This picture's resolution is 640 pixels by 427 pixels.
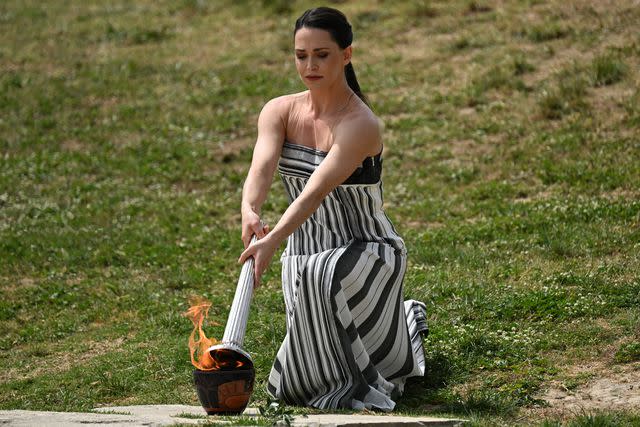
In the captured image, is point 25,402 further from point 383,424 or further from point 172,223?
point 172,223

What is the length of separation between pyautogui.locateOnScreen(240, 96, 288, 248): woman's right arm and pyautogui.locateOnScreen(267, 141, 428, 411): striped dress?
107mm

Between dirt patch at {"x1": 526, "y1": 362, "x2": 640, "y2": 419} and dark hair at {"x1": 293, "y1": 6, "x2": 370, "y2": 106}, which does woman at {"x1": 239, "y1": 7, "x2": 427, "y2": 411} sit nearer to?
dark hair at {"x1": 293, "y1": 6, "x2": 370, "y2": 106}

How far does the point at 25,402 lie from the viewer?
7.01 m

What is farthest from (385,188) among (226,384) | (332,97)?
(226,384)

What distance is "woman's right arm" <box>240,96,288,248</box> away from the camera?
583 centimetres

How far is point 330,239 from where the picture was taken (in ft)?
20.4

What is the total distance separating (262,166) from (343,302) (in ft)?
2.98

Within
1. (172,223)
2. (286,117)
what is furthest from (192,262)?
(286,117)

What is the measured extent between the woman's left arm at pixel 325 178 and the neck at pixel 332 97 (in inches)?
8.3

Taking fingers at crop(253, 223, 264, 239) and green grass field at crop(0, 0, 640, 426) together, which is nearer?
fingers at crop(253, 223, 264, 239)

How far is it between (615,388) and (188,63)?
431 inches

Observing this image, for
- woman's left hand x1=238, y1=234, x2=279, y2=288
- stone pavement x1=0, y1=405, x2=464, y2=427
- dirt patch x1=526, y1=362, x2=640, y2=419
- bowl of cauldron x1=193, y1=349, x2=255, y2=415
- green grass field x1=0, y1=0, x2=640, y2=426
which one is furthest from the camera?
green grass field x1=0, y1=0, x2=640, y2=426

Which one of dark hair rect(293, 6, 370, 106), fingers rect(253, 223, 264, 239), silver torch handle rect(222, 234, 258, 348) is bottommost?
silver torch handle rect(222, 234, 258, 348)

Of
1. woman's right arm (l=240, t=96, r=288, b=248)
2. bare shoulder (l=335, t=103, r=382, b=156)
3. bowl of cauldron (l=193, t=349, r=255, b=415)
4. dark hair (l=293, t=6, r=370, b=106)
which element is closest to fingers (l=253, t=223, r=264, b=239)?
woman's right arm (l=240, t=96, r=288, b=248)
